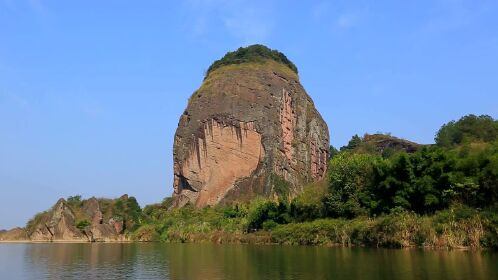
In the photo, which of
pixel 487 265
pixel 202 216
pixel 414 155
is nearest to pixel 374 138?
pixel 202 216

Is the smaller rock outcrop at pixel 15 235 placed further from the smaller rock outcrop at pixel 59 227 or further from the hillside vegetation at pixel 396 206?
the hillside vegetation at pixel 396 206

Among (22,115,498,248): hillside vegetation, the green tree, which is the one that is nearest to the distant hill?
(22,115,498,248): hillside vegetation

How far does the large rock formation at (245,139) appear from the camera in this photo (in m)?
79.2

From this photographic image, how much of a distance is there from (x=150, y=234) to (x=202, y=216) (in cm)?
742

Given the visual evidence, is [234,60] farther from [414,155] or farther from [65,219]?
[414,155]

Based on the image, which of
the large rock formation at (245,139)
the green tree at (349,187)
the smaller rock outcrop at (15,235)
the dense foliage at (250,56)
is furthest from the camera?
the dense foliage at (250,56)

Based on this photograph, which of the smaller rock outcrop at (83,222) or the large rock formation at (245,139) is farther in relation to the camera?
the large rock formation at (245,139)

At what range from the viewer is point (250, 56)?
93938 mm

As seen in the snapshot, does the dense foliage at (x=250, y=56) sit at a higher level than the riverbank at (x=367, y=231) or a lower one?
higher

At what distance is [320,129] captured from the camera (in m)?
94.8

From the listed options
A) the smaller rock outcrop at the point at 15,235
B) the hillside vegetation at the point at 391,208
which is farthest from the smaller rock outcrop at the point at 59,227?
the hillside vegetation at the point at 391,208

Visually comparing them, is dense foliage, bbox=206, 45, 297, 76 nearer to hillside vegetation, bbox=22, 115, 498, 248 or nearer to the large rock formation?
the large rock formation

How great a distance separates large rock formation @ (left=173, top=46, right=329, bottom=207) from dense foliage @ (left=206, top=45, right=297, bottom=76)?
0.93 m

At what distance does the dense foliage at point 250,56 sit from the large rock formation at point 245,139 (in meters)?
0.93
